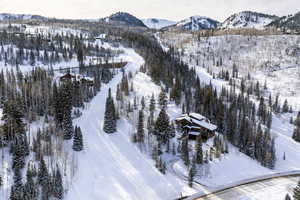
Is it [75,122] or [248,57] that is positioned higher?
[248,57]

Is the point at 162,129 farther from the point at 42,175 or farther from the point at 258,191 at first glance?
the point at 42,175

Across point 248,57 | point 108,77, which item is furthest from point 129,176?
point 248,57

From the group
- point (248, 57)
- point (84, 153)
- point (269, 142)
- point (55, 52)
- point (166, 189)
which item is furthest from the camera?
point (248, 57)

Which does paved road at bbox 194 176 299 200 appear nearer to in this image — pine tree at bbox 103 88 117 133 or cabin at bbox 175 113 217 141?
cabin at bbox 175 113 217 141

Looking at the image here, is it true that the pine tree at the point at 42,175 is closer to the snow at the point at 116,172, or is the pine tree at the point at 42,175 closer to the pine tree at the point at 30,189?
the pine tree at the point at 30,189

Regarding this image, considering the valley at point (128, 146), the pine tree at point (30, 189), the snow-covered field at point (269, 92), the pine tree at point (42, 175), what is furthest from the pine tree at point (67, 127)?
the snow-covered field at point (269, 92)

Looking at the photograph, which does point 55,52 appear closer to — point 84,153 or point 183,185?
point 84,153

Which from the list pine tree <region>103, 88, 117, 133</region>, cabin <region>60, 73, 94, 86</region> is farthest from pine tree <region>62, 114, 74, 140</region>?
cabin <region>60, 73, 94, 86</region>

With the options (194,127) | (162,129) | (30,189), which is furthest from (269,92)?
(30,189)
